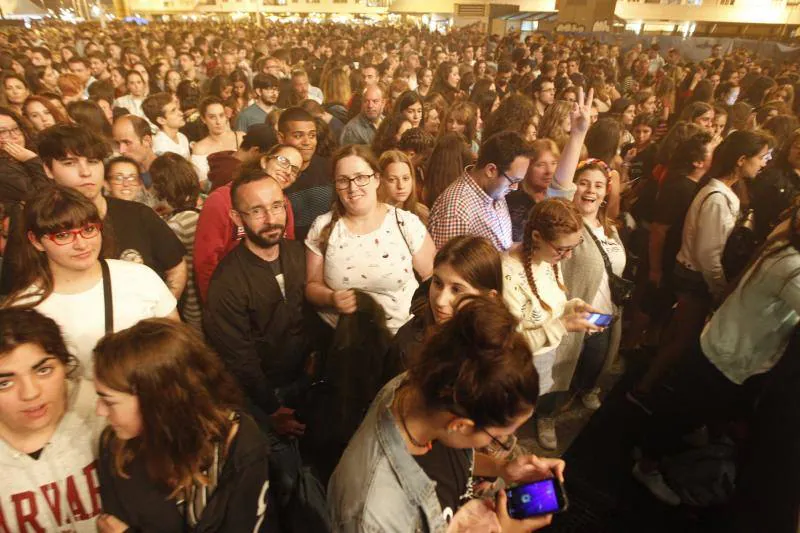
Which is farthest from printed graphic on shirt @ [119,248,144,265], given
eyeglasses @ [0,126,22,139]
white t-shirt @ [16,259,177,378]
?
eyeglasses @ [0,126,22,139]

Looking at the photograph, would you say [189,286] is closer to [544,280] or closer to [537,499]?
[544,280]

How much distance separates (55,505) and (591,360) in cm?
302

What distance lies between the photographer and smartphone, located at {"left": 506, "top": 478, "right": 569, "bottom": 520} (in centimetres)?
151

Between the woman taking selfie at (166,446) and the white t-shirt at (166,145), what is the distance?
3763mm

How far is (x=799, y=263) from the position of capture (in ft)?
7.19

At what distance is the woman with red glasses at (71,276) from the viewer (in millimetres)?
1915

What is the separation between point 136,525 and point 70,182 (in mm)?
2082

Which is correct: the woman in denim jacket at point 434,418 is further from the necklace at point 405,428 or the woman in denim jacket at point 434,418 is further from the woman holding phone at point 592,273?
the woman holding phone at point 592,273

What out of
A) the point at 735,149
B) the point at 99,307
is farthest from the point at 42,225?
the point at 735,149

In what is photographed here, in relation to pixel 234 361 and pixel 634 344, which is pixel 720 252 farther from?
pixel 234 361

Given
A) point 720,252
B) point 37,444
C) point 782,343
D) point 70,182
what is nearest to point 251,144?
point 70,182

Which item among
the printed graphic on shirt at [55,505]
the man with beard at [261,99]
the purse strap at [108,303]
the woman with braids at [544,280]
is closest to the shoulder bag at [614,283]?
the woman with braids at [544,280]

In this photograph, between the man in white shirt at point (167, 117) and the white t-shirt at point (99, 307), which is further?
the man in white shirt at point (167, 117)

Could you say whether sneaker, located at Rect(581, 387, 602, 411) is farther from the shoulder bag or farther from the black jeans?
the shoulder bag
